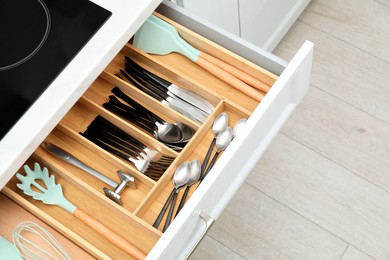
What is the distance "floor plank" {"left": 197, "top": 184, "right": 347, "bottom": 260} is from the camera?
1.82 metres

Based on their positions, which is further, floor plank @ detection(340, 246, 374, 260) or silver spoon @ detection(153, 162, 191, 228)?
floor plank @ detection(340, 246, 374, 260)

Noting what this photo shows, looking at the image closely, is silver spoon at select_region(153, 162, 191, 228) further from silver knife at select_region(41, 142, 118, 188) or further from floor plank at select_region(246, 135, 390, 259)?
floor plank at select_region(246, 135, 390, 259)

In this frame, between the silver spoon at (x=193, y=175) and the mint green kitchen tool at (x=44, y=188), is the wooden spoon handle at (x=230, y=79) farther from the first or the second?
the mint green kitchen tool at (x=44, y=188)

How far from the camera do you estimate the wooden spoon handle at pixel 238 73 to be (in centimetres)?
127

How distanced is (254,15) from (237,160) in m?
0.74

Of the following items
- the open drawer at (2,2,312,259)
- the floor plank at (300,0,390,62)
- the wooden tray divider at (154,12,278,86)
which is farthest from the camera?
the floor plank at (300,0,390,62)

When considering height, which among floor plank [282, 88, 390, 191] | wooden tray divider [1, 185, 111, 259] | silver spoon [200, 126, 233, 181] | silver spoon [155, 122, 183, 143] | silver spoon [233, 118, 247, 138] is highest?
floor plank [282, 88, 390, 191]

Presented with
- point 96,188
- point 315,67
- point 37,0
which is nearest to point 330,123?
point 315,67

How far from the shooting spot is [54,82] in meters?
1.13

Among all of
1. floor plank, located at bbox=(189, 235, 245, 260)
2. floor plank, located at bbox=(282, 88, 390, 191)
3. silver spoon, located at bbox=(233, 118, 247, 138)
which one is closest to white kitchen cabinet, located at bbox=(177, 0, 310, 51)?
floor plank, located at bbox=(282, 88, 390, 191)

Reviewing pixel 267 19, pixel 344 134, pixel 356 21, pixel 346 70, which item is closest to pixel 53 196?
pixel 267 19

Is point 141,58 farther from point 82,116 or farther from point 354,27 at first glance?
point 354,27

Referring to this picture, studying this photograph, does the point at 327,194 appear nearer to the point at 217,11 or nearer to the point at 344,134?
the point at 344,134

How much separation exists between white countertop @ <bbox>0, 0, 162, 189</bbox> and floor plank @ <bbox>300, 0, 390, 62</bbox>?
3.54 ft
